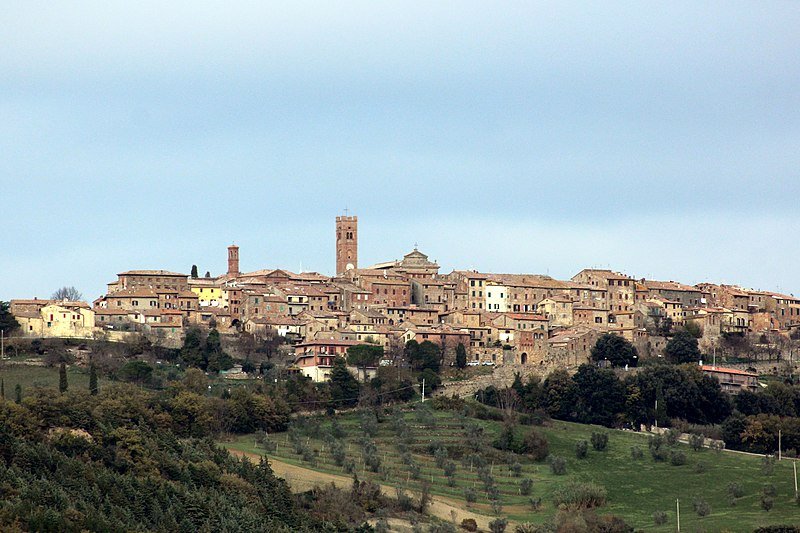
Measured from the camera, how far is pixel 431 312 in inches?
3839

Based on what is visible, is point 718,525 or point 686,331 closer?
point 718,525

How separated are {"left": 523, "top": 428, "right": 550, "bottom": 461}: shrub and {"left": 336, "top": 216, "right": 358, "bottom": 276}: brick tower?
38.6 metres

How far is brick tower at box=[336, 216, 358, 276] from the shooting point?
113 metres

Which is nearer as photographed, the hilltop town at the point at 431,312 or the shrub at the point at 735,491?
the shrub at the point at 735,491

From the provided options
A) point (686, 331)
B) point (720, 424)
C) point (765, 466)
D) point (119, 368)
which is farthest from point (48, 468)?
point (686, 331)

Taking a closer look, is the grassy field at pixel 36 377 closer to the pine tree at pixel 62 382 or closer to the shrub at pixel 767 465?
the pine tree at pixel 62 382

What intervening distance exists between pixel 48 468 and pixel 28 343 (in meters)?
27.4

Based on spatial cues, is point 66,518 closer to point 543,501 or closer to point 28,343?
point 543,501

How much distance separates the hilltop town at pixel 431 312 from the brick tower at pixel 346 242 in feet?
10.5

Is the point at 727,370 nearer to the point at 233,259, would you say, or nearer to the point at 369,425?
the point at 369,425

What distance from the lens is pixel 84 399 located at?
224ft

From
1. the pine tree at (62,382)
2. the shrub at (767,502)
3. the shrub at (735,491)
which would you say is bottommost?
the shrub at (767,502)

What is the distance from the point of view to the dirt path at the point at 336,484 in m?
64.2

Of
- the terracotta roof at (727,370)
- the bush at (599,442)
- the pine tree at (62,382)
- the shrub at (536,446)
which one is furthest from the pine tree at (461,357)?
the pine tree at (62,382)
